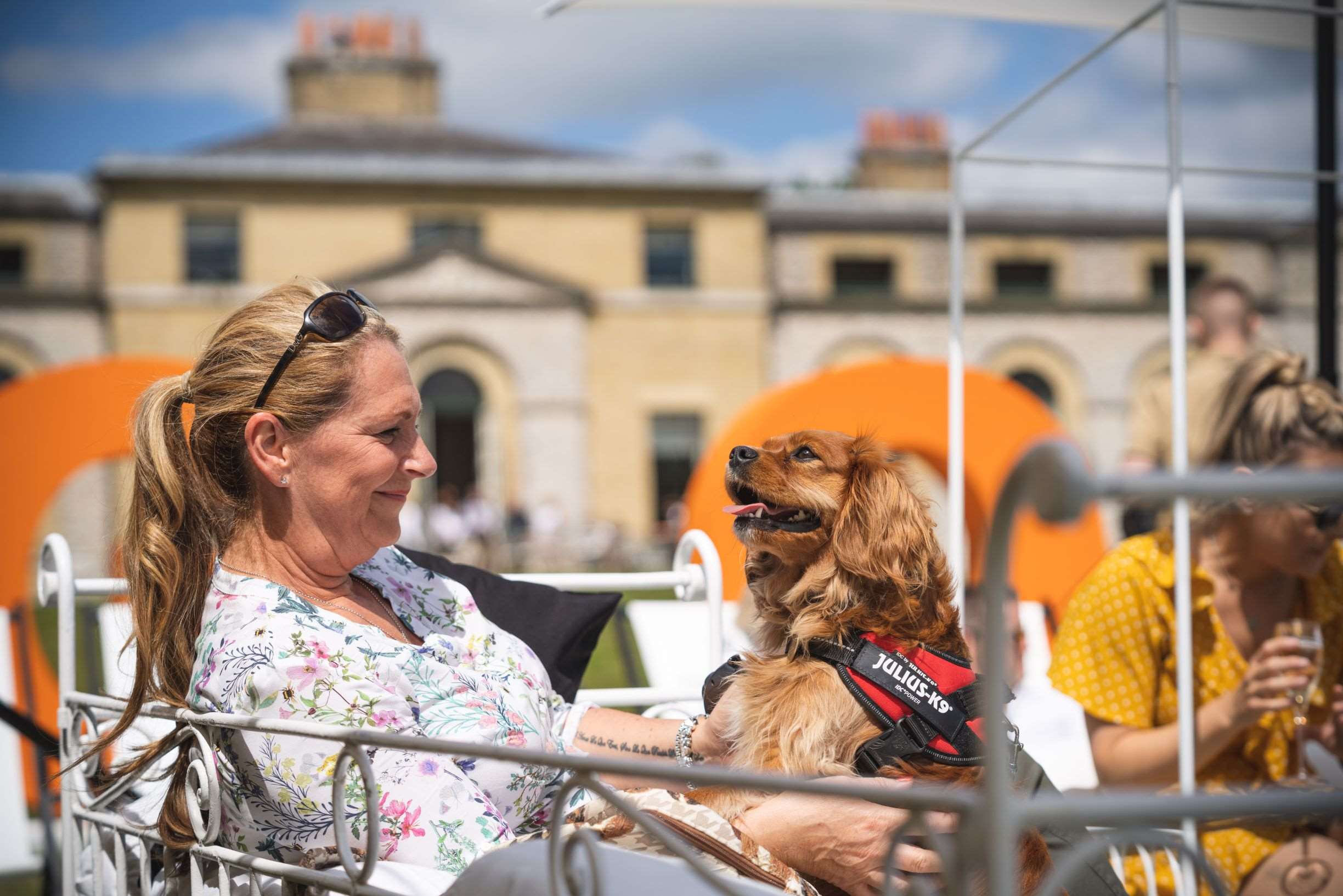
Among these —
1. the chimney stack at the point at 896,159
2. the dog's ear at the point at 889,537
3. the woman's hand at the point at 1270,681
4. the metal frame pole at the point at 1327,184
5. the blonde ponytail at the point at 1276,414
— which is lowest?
the woman's hand at the point at 1270,681

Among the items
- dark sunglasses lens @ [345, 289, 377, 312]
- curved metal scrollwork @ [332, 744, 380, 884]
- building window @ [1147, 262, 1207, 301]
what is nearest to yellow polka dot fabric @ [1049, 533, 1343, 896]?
curved metal scrollwork @ [332, 744, 380, 884]

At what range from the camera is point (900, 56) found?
272 feet

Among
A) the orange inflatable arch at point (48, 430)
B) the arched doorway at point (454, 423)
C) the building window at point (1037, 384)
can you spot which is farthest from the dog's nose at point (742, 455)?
the building window at point (1037, 384)

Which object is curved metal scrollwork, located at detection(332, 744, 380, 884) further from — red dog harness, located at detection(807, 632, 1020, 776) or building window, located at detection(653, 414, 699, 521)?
building window, located at detection(653, 414, 699, 521)

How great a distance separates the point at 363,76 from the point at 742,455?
114ft

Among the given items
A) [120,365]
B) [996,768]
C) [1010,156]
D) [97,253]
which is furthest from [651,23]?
[996,768]

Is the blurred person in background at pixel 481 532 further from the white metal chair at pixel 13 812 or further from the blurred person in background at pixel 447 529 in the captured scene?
the white metal chair at pixel 13 812

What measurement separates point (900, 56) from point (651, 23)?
4469 centimetres

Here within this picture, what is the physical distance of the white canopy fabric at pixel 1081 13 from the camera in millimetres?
4434

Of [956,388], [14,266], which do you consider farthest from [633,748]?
[14,266]

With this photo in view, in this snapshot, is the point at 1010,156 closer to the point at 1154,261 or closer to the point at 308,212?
the point at 308,212

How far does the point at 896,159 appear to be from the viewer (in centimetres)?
3650

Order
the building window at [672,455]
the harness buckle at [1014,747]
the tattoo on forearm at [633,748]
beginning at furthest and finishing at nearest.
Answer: the building window at [672,455], the tattoo on forearm at [633,748], the harness buckle at [1014,747]

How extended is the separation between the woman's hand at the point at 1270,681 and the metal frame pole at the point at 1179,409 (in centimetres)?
11
